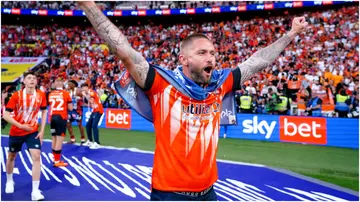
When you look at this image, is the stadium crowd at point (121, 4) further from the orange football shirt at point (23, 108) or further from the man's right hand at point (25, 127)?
the man's right hand at point (25, 127)

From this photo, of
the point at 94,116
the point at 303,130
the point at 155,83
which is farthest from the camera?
the point at 303,130

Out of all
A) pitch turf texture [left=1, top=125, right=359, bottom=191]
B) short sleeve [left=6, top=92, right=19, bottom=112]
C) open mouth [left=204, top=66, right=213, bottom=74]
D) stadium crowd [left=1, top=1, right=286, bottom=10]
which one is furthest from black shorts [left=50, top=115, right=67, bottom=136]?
stadium crowd [left=1, top=1, right=286, bottom=10]

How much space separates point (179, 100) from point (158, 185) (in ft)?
2.17

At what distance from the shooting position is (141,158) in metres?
9.66

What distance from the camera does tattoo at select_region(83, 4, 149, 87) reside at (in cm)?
239

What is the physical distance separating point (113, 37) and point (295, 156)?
864 cm

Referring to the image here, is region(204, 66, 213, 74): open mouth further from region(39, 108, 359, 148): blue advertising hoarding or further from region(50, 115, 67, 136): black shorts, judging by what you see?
region(39, 108, 359, 148): blue advertising hoarding

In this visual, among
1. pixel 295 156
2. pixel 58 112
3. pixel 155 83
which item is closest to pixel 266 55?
pixel 155 83

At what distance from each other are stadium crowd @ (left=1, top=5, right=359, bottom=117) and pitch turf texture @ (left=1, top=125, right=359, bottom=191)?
6.69 ft

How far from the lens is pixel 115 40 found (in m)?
2.41

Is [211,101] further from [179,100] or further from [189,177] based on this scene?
[189,177]

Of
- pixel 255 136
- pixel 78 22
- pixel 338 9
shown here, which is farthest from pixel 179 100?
pixel 78 22

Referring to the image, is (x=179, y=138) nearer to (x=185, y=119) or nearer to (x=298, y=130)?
(x=185, y=119)

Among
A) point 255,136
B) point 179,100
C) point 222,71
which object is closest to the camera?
point 179,100
